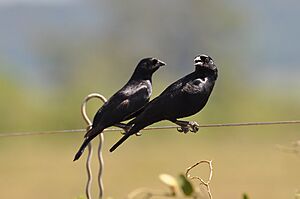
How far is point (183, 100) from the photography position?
4633mm

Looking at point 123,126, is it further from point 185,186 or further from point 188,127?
point 185,186

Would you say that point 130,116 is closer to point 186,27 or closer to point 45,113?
point 45,113

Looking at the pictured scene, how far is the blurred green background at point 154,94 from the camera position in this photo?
72.1 ft

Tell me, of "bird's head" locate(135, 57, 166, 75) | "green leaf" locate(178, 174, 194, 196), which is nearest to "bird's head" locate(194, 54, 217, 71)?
"bird's head" locate(135, 57, 166, 75)

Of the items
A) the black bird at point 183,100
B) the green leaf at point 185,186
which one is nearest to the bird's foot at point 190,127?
the black bird at point 183,100

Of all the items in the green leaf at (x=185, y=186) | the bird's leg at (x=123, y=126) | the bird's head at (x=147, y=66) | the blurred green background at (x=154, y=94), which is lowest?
the blurred green background at (x=154, y=94)

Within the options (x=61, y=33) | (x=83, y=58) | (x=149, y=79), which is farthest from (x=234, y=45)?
(x=149, y=79)

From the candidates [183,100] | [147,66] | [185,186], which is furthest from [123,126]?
[185,186]

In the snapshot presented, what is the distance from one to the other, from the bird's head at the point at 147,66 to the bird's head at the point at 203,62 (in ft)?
2.53

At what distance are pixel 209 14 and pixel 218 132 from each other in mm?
29765

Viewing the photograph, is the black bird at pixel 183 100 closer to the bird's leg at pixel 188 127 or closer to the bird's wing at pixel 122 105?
the bird's leg at pixel 188 127

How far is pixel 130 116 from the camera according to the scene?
4.95 m

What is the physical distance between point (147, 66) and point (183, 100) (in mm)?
1079

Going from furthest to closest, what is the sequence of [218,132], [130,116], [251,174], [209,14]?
[209,14] < [218,132] < [251,174] < [130,116]
